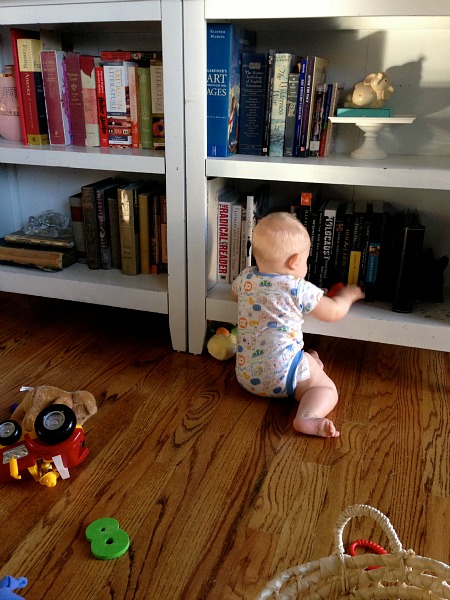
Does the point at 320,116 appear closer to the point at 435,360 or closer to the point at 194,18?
the point at 194,18

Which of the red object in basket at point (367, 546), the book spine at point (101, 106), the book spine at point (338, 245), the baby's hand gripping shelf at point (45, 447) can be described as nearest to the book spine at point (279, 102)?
the book spine at point (338, 245)

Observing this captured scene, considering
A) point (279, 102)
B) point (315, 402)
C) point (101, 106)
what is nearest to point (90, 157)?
point (101, 106)

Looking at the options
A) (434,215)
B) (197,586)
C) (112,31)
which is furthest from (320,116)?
(197,586)

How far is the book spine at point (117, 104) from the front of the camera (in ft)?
4.73

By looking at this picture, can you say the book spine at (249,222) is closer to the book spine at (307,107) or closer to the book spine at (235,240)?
the book spine at (235,240)

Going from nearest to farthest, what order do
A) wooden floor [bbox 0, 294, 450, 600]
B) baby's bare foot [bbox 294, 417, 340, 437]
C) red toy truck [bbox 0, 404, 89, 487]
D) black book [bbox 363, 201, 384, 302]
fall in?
wooden floor [bbox 0, 294, 450, 600] → red toy truck [bbox 0, 404, 89, 487] → baby's bare foot [bbox 294, 417, 340, 437] → black book [bbox 363, 201, 384, 302]

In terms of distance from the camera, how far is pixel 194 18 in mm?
1218

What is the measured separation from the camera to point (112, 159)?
1389 mm

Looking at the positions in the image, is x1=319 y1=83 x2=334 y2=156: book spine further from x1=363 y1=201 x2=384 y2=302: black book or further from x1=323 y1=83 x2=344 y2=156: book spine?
x1=363 y1=201 x2=384 y2=302: black book

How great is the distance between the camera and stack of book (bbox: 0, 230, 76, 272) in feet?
5.24

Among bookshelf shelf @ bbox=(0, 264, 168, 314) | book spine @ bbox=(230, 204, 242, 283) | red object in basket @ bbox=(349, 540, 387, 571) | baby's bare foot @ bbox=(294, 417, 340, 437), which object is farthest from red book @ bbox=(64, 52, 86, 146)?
red object in basket @ bbox=(349, 540, 387, 571)

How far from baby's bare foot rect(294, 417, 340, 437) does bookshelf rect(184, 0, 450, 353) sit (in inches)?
10.7

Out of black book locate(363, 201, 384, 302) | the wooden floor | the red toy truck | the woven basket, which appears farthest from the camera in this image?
black book locate(363, 201, 384, 302)

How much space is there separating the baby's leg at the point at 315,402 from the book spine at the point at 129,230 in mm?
576
